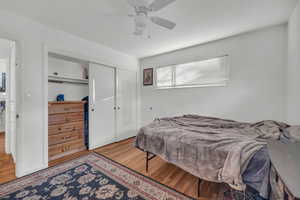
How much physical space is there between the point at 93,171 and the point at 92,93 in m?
1.70

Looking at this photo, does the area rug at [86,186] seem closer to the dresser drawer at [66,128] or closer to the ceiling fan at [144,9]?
the dresser drawer at [66,128]

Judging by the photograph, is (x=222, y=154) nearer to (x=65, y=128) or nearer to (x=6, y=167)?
(x=65, y=128)

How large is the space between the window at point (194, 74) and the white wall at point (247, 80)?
0.40 feet

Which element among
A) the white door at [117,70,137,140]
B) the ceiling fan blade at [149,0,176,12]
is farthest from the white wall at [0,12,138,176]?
the ceiling fan blade at [149,0,176,12]

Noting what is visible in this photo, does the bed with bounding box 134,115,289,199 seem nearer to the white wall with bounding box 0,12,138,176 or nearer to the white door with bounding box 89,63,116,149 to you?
the white door with bounding box 89,63,116,149

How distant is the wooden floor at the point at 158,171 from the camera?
5.53 ft

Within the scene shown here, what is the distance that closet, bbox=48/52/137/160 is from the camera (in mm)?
2596

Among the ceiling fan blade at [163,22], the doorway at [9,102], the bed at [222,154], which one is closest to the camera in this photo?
the bed at [222,154]

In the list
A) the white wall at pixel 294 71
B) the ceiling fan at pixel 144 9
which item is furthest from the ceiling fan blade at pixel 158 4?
the white wall at pixel 294 71

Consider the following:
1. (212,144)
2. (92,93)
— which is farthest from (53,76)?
(212,144)

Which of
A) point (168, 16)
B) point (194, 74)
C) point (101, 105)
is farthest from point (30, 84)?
point (194, 74)

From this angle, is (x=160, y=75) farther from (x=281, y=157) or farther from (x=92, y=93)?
(x=281, y=157)

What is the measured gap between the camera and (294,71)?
1.79 metres

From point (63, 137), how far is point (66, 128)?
0.19m
